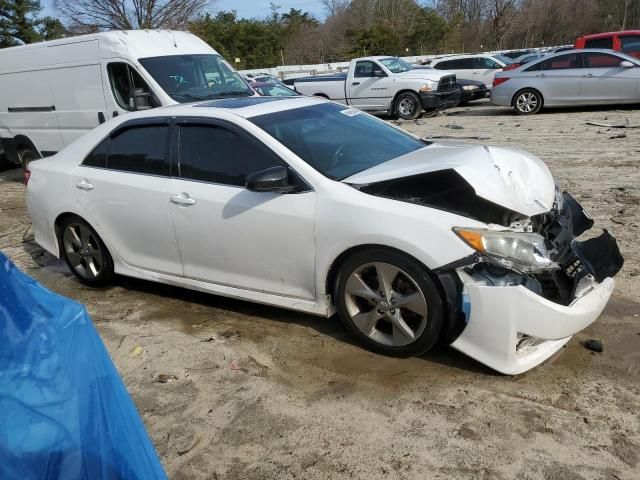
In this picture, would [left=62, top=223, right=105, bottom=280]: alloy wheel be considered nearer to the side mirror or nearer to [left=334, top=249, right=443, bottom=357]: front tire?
the side mirror

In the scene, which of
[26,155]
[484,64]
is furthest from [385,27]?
[26,155]

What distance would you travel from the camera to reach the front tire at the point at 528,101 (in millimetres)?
14023

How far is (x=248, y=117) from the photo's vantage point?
158 inches

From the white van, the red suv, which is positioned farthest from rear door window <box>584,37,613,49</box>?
the white van

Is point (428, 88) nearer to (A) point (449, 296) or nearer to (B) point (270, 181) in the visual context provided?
(B) point (270, 181)

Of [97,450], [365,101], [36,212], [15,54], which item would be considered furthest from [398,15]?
[97,450]

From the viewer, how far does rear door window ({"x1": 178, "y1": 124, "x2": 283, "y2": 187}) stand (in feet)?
12.7

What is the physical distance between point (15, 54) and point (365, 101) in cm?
887

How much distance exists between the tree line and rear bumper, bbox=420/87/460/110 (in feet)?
73.0

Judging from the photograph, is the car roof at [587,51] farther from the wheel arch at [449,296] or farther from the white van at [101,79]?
the wheel arch at [449,296]

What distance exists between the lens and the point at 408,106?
15.2 metres

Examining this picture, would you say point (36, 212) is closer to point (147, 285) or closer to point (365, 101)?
point (147, 285)

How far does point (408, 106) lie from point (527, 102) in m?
2.92

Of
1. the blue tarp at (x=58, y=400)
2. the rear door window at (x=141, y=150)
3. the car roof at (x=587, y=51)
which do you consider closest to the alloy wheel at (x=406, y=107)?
the car roof at (x=587, y=51)
